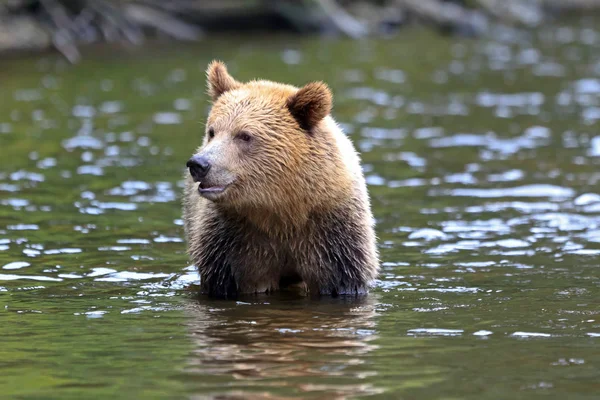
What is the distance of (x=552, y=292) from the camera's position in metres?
8.80

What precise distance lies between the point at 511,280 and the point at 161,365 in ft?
12.3

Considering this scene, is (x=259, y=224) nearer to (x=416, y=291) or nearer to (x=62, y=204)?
(x=416, y=291)

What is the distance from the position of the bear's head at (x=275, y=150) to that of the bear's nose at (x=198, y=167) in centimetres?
21

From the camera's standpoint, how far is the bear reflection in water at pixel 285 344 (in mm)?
6227

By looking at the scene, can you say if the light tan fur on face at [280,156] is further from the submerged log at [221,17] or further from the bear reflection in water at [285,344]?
the submerged log at [221,17]

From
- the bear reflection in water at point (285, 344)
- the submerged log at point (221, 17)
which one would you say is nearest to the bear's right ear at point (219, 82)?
the bear reflection in water at point (285, 344)

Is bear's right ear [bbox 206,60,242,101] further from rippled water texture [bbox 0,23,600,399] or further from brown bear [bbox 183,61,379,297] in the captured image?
rippled water texture [bbox 0,23,600,399]

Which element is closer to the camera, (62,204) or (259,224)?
(259,224)

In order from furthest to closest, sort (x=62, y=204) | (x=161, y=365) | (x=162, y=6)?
(x=162, y=6), (x=62, y=204), (x=161, y=365)

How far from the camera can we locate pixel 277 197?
8.20m

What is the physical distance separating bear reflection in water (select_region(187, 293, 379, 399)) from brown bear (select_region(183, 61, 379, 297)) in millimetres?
224

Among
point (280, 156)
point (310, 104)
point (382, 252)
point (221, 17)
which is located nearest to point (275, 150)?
point (280, 156)

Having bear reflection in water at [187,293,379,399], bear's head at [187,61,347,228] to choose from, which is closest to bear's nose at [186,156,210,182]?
bear's head at [187,61,347,228]

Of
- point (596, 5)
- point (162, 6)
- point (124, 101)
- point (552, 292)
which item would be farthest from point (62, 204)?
point (596, 5)
